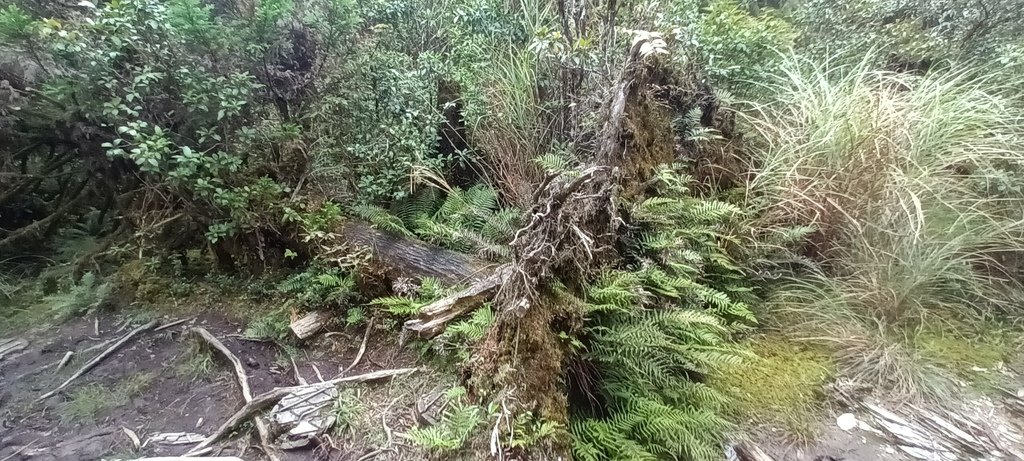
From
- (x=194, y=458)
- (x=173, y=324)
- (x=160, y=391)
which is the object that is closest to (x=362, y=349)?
(x=194, y=458)

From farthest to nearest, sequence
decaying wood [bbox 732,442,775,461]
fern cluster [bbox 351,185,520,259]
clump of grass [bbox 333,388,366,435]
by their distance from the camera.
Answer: fern cluster [bbox 351,185,520,259] → clump of grass [bbox 333,388,366,435] → decaying wood [bbox 732,442,775,461]

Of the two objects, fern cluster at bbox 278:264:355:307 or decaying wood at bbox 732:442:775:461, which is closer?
decaying wood at bbox 732:442:775:461

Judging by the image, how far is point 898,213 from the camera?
8.59 ft

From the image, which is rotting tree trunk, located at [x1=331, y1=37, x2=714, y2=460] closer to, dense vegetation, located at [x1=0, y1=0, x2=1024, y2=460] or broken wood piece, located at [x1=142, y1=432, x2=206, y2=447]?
dense vegetation, located at [x1=0, y1=0, x2=1024, y2=460]

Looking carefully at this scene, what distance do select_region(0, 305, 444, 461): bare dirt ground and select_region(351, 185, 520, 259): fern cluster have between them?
651 millimetres

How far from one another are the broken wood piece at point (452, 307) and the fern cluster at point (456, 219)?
A: 35cm

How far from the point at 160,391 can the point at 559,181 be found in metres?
2.27

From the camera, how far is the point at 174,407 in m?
2.42

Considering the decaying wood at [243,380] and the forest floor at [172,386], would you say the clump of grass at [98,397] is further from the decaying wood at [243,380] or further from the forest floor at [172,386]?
the decaying wood at [243,380]

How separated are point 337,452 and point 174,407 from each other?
3.01 ft

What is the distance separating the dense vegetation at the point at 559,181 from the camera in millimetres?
2084

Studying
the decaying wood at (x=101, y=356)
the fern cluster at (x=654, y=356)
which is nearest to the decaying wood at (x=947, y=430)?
the fern cluster at (x=654, y=356)

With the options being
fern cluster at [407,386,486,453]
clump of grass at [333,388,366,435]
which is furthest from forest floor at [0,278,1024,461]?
fern cluster at [407,386,486,453]

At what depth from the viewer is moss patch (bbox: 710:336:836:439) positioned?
221 centimetres
